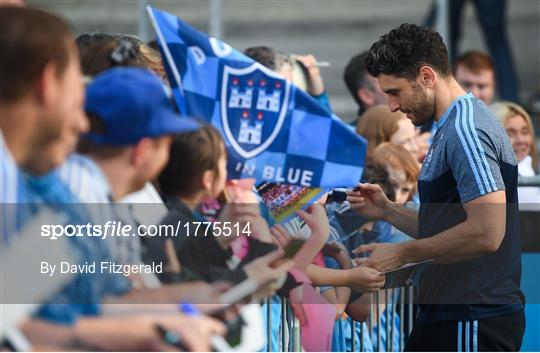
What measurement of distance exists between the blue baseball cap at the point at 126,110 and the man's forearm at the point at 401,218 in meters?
1.54

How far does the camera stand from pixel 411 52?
174 inches

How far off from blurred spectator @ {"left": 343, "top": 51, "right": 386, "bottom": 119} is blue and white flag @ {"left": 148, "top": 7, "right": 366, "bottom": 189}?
2.35 metres

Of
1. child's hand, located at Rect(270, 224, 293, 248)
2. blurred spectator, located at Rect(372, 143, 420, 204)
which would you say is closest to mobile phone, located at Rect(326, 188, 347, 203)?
blurred spectator, located at Rect(372, 143, 420, 204)

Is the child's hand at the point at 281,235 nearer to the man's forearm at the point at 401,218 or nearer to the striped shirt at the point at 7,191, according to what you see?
the man's forearm at the point at 401,218

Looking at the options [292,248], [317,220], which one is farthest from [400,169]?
[292,248]

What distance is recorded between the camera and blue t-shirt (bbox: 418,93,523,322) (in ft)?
13.7

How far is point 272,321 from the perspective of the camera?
4.31 metres

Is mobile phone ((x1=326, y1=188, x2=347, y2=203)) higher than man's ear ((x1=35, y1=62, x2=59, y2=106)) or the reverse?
the reverse

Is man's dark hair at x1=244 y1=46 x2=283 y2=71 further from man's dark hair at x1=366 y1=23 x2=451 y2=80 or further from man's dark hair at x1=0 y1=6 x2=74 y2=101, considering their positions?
man's dark hair at x1=0 y1=6 x2=74 y2=101

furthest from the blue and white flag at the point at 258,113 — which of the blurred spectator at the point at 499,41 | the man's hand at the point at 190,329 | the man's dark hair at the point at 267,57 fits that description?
the blurred spectator at the point at 499,41

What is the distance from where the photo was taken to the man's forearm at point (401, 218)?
447 cm

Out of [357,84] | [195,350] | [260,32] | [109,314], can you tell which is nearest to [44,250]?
Answer: [109,314]

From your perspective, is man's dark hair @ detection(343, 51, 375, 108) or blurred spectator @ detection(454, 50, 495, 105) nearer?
man's dark hair @ detection(343, 51, 375, 108)

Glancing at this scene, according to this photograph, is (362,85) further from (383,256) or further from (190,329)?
(190,329)
